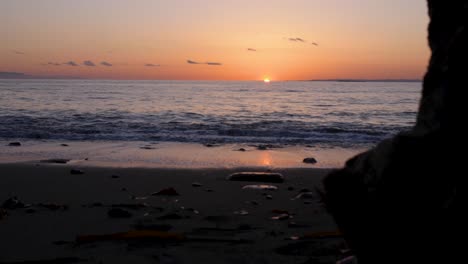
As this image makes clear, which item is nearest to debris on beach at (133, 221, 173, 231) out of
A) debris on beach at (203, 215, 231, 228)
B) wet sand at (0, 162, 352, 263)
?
wet sand at (0, 162, 352, 263)

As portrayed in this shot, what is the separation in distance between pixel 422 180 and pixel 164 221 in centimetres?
416

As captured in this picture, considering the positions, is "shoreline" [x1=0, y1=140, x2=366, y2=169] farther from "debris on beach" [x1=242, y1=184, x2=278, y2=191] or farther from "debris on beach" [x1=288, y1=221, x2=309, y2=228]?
"debris on beach" [x1=288, y1=221, x2=309, y2=228]

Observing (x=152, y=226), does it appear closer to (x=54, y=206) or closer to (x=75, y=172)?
(x=54, y=206)

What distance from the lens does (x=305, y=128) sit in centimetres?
2295

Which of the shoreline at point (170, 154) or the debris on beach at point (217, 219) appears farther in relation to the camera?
the shoreline at point (170, 154)

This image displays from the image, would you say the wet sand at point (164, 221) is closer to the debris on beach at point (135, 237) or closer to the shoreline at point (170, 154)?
the debris on beach at point (135, 237)

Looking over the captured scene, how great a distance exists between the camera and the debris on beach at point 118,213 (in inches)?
254

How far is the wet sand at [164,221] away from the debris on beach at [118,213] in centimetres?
2

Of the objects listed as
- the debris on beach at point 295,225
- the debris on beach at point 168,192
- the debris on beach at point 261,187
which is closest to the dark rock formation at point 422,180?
the debris on beach at point 295,225

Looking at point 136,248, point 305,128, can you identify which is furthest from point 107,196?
point 305,128

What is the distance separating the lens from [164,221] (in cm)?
623

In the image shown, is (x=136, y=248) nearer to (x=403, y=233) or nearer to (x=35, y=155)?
(x=403, y=233)

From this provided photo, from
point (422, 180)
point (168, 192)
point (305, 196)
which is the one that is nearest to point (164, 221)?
point (168, 192)

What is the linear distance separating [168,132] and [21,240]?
15.7m
